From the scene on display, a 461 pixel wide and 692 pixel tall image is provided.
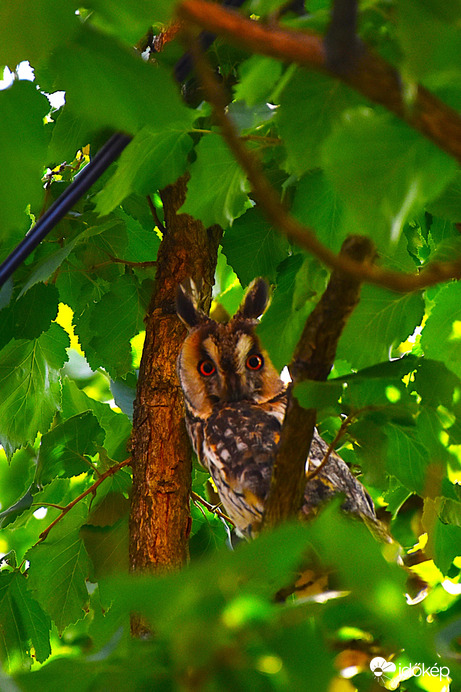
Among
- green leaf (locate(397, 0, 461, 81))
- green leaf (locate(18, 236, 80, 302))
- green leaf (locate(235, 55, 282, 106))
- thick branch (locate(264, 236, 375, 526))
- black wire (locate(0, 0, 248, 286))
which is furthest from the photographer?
green leaf (locate(18, 236, 80, 302))

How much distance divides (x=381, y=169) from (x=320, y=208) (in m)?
0.61

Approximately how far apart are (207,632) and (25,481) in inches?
75.3

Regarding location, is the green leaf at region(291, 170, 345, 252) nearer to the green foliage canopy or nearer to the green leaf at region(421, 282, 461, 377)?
the green foliage canopy

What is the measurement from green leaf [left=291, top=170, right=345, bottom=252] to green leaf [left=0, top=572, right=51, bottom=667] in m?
1.11

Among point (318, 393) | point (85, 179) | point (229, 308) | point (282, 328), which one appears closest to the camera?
point (318, 393)

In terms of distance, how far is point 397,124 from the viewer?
Result: 59cm

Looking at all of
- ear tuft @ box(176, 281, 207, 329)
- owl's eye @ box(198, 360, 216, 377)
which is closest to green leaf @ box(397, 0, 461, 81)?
ear tuft @ box(176, 281, 207, 329)

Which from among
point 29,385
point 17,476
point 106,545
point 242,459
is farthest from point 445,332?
point 17,476

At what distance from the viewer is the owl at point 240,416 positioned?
1.58 meters

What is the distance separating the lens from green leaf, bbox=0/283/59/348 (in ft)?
4.97

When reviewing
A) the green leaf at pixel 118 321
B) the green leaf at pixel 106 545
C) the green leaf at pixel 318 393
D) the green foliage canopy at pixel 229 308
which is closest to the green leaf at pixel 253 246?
the green foliage canopy at pixel 229 308

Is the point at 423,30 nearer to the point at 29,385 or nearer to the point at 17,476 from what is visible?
the point at 29,385

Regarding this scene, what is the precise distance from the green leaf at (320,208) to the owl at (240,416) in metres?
0.47

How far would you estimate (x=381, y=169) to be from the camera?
576mm
